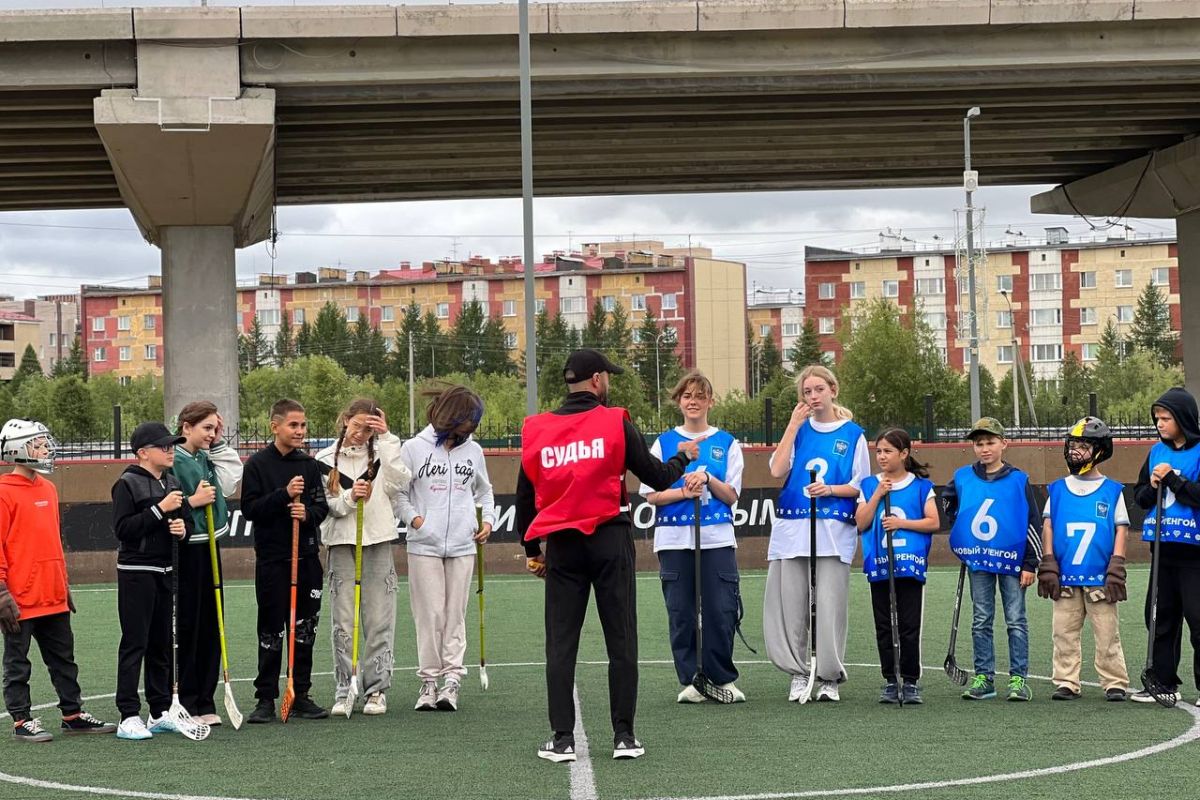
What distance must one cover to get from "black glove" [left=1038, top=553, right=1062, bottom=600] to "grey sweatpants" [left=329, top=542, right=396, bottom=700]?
13.1ft


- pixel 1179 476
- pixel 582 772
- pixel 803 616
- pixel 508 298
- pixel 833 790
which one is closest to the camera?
pixel 833 790

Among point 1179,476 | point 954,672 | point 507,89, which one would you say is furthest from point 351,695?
point 507,89

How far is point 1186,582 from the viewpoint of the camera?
963cm

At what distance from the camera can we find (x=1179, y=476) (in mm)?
9609

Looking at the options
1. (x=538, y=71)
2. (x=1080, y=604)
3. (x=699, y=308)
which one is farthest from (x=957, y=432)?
(x=699, y=308)

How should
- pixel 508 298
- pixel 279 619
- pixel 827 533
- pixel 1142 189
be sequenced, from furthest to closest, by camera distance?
1. pixel 508 298
2. pixel 1142 189
3. pixel 827 533
4. pixel 279 619

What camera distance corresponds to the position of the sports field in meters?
7.19

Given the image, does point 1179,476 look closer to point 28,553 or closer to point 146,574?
point 146,574

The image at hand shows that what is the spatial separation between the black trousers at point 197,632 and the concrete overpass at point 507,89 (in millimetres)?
15007

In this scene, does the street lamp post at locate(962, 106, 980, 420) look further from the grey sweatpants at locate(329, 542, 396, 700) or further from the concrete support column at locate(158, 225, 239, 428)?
the grey sweatpants at locate(329, 542, 396, 700)

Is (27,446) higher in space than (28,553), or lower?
higher

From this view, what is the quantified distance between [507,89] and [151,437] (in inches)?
632

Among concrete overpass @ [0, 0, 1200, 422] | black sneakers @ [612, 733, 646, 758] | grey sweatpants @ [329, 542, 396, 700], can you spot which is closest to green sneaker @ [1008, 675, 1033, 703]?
black sneakers @ [612, 733, 646, 758]

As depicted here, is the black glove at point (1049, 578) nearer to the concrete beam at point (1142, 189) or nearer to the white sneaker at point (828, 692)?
the white sneaker at point (828, 692)
